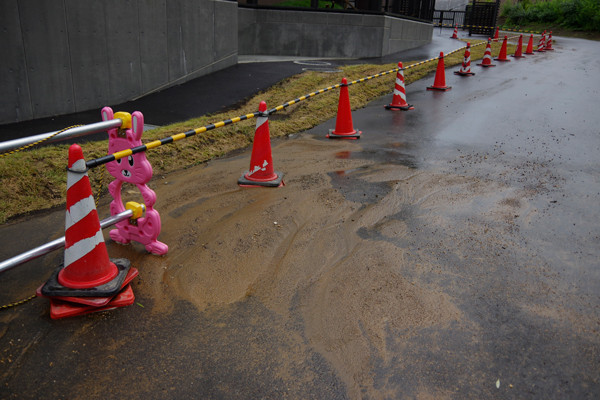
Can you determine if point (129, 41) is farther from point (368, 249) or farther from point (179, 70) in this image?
point (368, 249)

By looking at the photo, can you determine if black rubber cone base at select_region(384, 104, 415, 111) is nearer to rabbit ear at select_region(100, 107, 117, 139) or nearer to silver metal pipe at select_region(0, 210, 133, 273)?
rabbit ear at select_region(100, 107, 117, 139)

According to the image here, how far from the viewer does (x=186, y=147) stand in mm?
7859

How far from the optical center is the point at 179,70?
43.3 ft

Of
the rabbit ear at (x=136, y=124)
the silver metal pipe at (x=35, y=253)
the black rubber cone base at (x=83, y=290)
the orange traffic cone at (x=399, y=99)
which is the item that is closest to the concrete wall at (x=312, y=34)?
the orange traffic cone at (x=399, y=99)

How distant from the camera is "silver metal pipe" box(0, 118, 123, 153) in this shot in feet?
11.5

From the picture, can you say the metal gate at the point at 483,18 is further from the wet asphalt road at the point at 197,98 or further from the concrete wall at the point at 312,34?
the wet asphalt road at the point at 197,98

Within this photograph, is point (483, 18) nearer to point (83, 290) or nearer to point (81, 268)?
point (81, 268)

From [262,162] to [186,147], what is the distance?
5.86 feet

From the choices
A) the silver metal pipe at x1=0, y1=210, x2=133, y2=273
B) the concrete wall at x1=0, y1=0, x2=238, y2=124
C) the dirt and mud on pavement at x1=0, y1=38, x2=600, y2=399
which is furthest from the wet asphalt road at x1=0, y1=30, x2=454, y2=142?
the silver metal pipe at x1=0, y1=210, x2=133, y2=273

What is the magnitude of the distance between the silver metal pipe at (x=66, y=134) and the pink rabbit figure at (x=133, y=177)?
0.50 ft

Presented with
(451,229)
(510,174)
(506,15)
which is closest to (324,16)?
(510,174)

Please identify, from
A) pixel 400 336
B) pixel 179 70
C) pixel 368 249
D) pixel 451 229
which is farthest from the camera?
pixel 179 70

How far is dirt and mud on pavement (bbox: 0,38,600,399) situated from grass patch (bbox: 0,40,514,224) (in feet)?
1.61

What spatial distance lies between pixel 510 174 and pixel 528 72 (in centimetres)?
1282
